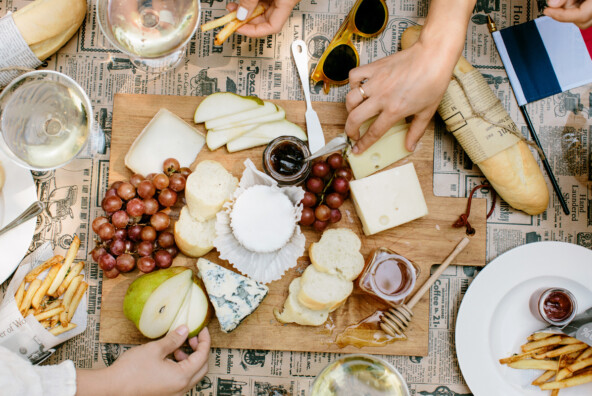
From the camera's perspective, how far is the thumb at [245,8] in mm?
1188

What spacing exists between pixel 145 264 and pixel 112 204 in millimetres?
176

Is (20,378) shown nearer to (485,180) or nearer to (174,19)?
(174,19)

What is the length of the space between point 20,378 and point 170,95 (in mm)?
765

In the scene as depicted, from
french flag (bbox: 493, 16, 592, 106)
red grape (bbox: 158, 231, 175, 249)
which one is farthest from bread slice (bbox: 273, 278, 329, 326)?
french flag (bbox: 493, 16, 592, 106)

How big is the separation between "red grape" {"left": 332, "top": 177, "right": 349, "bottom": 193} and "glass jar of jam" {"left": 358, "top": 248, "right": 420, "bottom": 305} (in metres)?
0.18

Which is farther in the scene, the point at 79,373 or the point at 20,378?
the point at 79,373

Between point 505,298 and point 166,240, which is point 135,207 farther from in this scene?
point 505,298

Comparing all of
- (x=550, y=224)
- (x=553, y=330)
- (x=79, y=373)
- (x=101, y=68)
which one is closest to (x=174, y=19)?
(x=101, y=68)

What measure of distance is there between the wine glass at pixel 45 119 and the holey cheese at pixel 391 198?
2.38 feet

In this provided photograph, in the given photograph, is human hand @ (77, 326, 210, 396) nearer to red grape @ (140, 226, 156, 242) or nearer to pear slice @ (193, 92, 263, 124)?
red grape @ (140, 226, 156, 242)

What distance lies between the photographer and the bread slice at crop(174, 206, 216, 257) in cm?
125

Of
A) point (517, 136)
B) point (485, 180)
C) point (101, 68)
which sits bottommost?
point (485, 180)

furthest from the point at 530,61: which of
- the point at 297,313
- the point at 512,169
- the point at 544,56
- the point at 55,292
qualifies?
the point at 55,292

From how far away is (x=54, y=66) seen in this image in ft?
4.54
